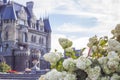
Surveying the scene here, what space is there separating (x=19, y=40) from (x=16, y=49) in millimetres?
1816

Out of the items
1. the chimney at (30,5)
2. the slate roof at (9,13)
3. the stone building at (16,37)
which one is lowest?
the stone building at (16,37)

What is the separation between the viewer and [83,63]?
4324 mm

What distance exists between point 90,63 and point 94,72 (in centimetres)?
11

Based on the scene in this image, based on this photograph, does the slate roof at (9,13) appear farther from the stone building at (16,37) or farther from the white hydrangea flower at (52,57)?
the white hydrangea flower at (52,57)

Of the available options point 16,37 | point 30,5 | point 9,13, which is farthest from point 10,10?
point 30,5

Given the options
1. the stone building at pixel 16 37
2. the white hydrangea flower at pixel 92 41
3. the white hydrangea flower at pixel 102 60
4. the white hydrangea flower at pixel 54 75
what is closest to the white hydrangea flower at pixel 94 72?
the white hydrangea flower at pixel 102 60

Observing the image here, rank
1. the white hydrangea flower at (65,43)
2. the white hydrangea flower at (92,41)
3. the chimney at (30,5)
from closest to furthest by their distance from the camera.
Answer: the white hydrangea flower at (65,43) → the white hydrangea flower at (92,41) → the chimney at (30,5)

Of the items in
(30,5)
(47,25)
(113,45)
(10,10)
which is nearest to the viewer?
(113,45)

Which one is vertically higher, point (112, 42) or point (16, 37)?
point (112, 42)

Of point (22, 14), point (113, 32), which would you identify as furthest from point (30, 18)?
point (113, 32)

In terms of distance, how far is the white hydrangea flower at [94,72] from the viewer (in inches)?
169

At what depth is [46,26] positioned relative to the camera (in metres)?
68.9

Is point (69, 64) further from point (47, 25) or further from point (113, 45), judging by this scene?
point (47, 25)

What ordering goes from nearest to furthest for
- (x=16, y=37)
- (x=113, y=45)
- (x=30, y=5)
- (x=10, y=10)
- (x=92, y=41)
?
(x=113, y=45) → (x=92, y=41) → (x=10, y=10) → (x=16, y=37) → (x=30, y=5)
